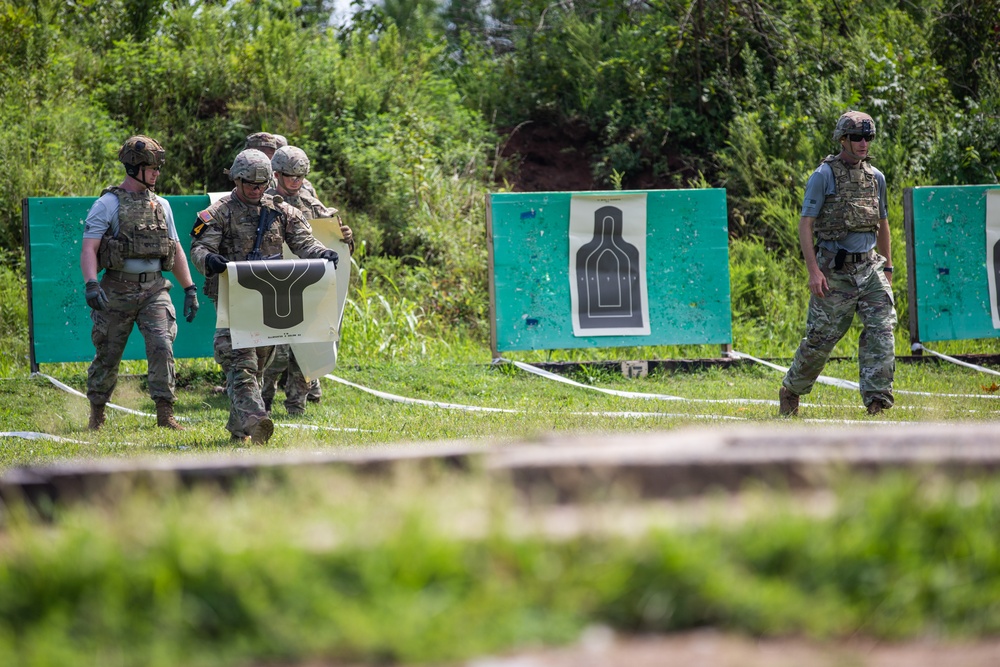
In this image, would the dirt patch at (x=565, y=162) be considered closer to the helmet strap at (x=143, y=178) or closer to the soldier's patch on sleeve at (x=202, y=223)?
the helmet strap at (x=143, y=178)

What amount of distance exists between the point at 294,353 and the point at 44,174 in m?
7.30

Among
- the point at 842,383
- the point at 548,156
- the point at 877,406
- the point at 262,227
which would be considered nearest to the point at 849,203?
the point at 877,406

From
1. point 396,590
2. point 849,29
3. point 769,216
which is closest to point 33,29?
point 769,216

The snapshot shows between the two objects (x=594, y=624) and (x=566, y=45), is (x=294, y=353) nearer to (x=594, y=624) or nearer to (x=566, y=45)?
(x=594, y=624)

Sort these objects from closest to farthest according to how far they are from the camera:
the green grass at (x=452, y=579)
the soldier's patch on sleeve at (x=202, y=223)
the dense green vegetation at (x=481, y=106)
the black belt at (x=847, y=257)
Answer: the green grass at (x=452, y=579), the soldier's patch on sleeve at (x=202, y=223), the black belt at (x=847, y=257), the dense green vegetation at (x=481, y=106)

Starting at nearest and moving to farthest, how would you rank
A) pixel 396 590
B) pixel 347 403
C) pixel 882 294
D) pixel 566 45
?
1. pixel 396 590
2. pixel 882 294
3. pixel 347 403
4. pixel 566 45

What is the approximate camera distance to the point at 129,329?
9000 mm

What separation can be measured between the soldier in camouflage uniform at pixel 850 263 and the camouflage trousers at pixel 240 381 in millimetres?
3941

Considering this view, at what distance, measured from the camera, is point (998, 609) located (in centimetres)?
306

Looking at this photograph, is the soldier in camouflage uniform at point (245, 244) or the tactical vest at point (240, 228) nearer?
the soldier in camouflage uniform at point (245, 244)

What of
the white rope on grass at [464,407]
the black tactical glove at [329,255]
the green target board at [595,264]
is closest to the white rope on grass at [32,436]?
the black tactical glove at [329,255]

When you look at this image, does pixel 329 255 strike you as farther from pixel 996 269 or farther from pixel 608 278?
pixel 996 269

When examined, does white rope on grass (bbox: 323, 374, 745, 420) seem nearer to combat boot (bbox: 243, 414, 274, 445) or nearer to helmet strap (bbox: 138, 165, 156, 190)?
combat boot (bbox: 243, 414, 274, 445)

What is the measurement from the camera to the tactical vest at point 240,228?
26.6 feet
